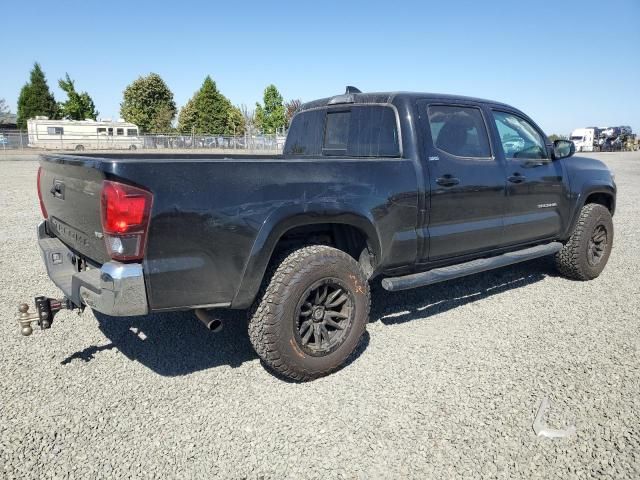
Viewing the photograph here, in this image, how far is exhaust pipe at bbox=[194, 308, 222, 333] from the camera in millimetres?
2801

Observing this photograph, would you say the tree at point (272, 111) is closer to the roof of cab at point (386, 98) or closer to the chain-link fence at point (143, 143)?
the chain-link fence at point (143, 143)

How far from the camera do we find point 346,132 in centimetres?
421

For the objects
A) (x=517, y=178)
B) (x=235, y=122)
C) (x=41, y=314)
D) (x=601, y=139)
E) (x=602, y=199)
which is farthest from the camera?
(x=235, y=122)

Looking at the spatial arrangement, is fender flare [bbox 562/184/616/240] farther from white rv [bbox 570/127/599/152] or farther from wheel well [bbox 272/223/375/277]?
white rv [bbox 570/127/599/152]

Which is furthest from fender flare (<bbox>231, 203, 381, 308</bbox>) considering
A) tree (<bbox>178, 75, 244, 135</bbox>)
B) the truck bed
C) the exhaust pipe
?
tree (<bbox>178, 75, 244, 135</bbox>)

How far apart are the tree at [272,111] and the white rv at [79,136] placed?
767 inches

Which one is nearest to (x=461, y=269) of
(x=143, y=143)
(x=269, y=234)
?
(x=269, y=234)

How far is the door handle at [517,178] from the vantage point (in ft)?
14.4

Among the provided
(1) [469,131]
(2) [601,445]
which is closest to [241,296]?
(2) [601,445]

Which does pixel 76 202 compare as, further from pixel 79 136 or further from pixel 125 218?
pixel 79 136

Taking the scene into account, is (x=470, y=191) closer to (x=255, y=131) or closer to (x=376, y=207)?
(x=376, y=207)

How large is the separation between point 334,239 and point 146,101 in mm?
65610

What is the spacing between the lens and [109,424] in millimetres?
2668

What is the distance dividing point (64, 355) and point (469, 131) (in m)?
3.67
